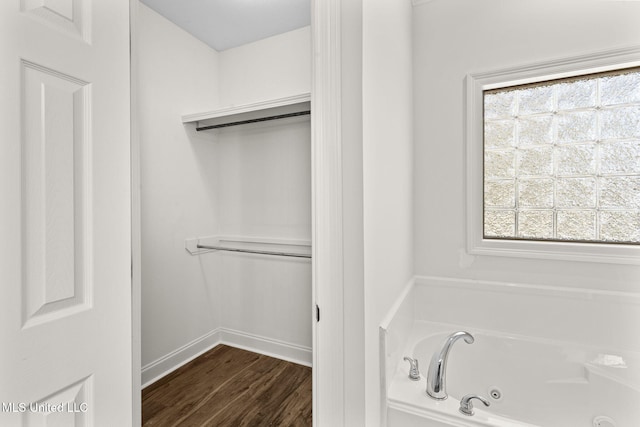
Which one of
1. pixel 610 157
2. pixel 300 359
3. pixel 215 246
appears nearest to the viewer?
pixel 610 157

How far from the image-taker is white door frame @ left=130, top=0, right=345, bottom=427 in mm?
1007

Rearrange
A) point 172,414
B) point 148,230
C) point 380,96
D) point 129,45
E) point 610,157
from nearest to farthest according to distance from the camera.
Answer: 1. point 129,45
2. point 380,96
3. point 610,157
4. point 172,414
5. point 148,230

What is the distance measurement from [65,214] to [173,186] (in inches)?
67.1

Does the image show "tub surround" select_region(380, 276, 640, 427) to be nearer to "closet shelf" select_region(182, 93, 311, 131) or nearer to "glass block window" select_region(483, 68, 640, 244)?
"glass block window" select_region(483, 68, 640, 244)

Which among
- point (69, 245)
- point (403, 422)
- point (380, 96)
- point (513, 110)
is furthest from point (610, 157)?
point (69, 245)

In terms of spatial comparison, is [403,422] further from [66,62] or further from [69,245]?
[66,62]

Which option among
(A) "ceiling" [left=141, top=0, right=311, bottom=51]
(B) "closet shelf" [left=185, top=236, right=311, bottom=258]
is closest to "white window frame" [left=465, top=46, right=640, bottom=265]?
(B) "closet shelf" [left=185, top=236, right=311, bottom=258]

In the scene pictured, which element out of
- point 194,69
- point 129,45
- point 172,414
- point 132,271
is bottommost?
point 172,414

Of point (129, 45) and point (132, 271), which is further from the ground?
point (129, 45)

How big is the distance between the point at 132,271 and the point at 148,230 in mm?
1386

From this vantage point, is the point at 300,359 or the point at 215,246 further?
the point at 215,246

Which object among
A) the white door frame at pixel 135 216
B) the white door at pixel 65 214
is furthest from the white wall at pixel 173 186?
the white door at pixel 65 214

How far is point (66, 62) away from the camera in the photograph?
65cm

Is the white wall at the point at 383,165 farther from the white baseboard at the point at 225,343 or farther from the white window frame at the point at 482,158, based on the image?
the white baseboard at the point at 225,343
